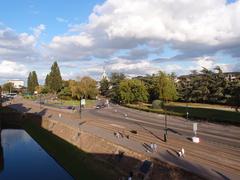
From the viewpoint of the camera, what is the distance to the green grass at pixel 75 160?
35031mm

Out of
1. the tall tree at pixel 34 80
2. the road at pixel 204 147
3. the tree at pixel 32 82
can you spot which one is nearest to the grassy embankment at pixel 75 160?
the road at pixel 204 147

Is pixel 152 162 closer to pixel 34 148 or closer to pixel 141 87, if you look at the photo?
pixel 34 148

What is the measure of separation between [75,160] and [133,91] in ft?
225

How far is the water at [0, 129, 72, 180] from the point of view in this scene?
3697 cm

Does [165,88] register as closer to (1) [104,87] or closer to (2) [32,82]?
(1) [104,87]

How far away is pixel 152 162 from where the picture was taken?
3027 centimetres

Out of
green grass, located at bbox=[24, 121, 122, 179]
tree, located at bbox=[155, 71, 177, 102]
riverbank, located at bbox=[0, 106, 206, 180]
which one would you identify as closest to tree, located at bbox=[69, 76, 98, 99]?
tree, located at bbox=[155, 71, 177, 102]

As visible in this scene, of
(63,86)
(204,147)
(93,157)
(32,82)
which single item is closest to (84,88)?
(63,86)

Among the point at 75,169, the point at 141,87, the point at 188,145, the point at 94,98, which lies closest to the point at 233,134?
the point at 188,145

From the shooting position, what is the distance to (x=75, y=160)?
41.8 m

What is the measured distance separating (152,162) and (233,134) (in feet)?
80.7

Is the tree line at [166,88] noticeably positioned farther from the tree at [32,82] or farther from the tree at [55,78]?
the tree at [32,82]

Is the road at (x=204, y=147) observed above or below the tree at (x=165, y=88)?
below

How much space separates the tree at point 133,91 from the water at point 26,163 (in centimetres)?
5174
